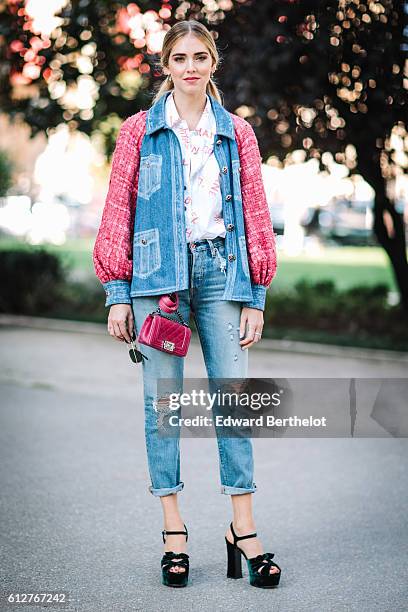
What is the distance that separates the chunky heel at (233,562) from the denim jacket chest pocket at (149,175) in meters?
1.40

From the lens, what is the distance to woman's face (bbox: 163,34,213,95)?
154 inches

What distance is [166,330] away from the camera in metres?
3.81

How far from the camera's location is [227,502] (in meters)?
5.20

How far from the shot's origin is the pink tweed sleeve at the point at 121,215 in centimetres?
387

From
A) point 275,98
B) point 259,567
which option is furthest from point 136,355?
point 275,98

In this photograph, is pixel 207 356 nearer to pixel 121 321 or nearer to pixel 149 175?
pixel 121 321

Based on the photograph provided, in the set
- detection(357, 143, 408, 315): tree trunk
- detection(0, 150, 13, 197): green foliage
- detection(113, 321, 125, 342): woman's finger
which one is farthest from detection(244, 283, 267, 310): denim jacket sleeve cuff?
detection(0, 150, 13, 197): green foliage

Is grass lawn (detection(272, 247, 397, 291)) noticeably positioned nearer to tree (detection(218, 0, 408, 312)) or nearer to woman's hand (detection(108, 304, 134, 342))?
tree (detection(218, 0, 408, 312))

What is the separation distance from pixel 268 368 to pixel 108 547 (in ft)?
17.6

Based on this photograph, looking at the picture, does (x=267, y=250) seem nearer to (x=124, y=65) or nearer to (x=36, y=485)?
(x=36, y=485)

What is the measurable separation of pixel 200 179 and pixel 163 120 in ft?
0.87

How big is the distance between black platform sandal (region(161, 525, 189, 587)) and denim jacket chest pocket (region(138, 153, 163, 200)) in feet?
4.34

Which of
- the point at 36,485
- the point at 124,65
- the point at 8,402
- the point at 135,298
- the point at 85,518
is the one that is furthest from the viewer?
the point at 124,65

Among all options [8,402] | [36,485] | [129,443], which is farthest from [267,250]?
[8,402]
